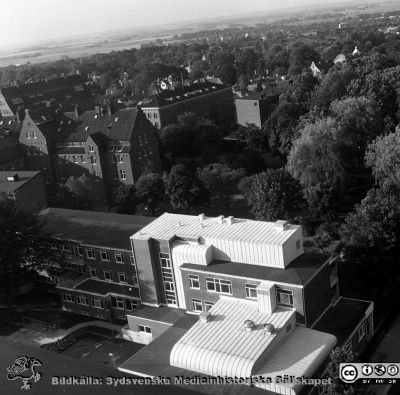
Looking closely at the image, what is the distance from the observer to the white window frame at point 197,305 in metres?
21.9

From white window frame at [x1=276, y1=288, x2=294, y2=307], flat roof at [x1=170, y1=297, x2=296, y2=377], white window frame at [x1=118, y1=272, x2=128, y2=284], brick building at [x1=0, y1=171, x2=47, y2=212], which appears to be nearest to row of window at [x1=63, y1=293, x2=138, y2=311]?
white window frame at [x1=118, y1=272, x2=128, y2=284]

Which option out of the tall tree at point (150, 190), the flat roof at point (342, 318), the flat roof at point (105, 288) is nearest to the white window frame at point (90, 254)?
the flat roof at point (105, 288)

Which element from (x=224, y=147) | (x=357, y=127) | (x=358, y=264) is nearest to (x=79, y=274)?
(x=358, y=264)

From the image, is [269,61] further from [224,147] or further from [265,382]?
[265,382]

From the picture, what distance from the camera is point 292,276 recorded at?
20016 millimetres

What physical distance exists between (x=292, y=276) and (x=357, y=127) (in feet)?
71.2

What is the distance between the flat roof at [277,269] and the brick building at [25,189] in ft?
57.4

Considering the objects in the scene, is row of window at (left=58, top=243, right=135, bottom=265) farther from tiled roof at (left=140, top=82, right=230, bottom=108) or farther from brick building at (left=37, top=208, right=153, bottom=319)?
tiled roof at (left=140, top=82, right=230, bottom=108)

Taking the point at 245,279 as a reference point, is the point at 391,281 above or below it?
below

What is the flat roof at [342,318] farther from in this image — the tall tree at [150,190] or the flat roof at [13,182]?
the flat roof at [13,182]

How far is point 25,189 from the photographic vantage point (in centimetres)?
3631

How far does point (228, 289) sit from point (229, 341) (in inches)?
114

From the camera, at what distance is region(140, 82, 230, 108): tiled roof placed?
2287 inches

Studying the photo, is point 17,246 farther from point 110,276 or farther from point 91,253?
point 110,276
